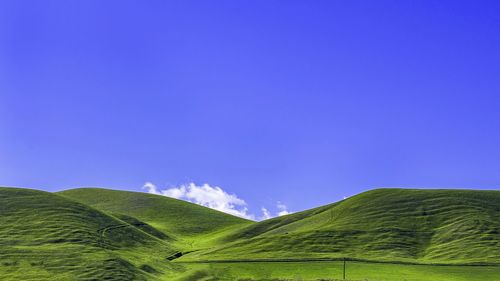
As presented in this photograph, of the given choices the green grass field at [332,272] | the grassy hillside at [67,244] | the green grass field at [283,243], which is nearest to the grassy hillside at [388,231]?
the green grass field at [283,243]

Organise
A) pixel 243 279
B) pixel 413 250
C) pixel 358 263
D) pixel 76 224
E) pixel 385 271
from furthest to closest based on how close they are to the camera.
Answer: pixel 76 224, pixel 413 250, pixel 358 263, pixel 385 271, pixel 243 279

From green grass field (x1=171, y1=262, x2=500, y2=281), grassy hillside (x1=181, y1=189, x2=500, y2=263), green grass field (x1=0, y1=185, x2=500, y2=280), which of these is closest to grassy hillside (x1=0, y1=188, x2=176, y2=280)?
green grass field (x1=0, y1=185, x2=500, y2=280)

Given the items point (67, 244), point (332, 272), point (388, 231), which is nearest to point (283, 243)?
point (388, 231)

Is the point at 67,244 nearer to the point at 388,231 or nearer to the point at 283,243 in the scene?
the point at 283,243

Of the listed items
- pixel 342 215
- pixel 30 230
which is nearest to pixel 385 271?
pixel 342 215

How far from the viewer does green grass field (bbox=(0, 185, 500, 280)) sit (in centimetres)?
11350

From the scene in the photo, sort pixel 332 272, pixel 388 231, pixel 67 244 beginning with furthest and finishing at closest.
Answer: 1. pixel 388 231
2. pixel 67 244
3. pixel 332 272

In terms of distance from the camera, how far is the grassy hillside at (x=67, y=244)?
108812 mm

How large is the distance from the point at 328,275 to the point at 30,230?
71.3 metres

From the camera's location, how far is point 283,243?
142125 mm

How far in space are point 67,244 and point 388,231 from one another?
7380 centimetres

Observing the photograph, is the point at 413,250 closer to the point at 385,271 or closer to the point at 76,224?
the point at 385,271

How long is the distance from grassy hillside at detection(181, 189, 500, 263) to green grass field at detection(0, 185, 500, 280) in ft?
0.77

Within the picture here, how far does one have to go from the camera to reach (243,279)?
356ft
